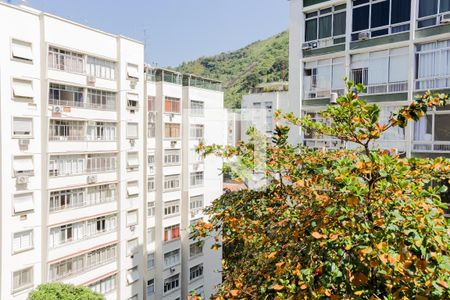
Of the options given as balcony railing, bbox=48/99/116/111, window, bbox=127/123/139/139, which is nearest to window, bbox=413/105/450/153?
balcony railing, bbox=48/99/116/111

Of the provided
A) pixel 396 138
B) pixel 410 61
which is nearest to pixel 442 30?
pixel 410 61

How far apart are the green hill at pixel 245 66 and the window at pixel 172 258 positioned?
31.0m

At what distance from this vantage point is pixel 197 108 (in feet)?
81.1

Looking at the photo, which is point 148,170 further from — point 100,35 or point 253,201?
point 253,201

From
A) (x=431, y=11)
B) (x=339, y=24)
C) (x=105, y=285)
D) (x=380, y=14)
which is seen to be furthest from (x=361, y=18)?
(x=105, y=285)

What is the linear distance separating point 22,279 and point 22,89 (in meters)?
7.33

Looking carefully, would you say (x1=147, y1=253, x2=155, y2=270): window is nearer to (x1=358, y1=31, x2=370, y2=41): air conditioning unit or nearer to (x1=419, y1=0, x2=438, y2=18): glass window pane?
(x1=358, y1=31, x2=370, y2=41): air conditioning unit

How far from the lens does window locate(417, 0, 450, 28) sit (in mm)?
9758

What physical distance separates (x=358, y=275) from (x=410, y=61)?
867 centimetres

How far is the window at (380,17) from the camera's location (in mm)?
10516

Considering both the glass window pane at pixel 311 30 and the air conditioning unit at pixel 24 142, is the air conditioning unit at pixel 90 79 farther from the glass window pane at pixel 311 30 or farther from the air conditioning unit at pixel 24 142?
the glass window pane at pixel 311 30

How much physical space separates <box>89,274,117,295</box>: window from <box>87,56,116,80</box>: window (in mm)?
9648

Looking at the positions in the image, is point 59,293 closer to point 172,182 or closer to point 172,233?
point 172,233

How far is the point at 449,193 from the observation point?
9.73 meters
